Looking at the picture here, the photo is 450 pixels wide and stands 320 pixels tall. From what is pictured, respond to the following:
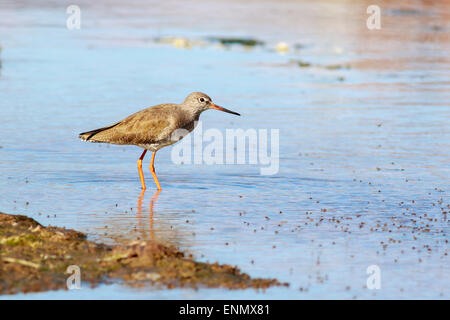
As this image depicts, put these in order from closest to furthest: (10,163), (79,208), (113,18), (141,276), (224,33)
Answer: (141,276), (79,208), (10,163), (224,33), (113,18)

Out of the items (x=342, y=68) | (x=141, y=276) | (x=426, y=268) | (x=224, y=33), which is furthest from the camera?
(x=224, y=33)

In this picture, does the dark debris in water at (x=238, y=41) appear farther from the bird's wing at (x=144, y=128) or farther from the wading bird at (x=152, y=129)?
the bird's wing at (x=144, y=128)

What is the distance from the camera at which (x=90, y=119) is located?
17.6 meters

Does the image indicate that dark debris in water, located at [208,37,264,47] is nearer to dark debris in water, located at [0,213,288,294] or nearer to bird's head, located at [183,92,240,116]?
bird's head, located at [183,92,240,116]

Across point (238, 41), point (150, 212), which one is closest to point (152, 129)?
point (150, 212)

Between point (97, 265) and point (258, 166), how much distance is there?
5902mm

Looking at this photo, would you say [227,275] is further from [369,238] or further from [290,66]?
[290,66]

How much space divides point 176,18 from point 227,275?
30015 millimetres

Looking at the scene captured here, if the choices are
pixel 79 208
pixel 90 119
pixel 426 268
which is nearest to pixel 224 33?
pixel 90 119

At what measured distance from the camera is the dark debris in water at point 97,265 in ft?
27.3

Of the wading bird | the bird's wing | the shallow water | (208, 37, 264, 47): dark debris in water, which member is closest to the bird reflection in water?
the shallow water

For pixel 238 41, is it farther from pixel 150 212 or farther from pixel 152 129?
pixel 150 212

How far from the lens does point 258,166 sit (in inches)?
561
